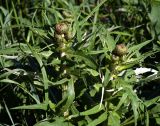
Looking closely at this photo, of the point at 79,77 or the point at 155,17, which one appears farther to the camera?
the point at 155,17

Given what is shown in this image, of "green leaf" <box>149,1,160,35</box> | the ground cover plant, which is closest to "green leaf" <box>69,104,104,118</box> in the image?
the ground cover plant

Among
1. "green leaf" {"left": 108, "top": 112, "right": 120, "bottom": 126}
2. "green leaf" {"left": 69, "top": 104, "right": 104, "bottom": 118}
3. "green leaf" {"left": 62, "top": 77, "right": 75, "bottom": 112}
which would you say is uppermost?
"green leaf" {"left": 62, "top": 77, "right": 75, "bottom": 112}

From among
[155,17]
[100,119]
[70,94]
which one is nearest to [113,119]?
[100,119]

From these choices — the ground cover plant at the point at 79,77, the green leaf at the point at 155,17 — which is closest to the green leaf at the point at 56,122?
the ground cover plant at the point at 79,77

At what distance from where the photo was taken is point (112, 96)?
65.2 inches

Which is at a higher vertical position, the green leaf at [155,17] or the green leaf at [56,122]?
the green leaf at [155,17]

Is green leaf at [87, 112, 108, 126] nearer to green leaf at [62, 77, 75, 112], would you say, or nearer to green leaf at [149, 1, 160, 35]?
green leaf at [62, 77, 75, 112]

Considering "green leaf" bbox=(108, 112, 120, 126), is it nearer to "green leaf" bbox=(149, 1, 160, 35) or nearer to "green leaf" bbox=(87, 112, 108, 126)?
"green leaf" bbox=(87, 112, 108, 126)

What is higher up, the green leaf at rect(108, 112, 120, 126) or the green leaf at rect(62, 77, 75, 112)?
the green leaf at rect(62, 77, 75, 112)

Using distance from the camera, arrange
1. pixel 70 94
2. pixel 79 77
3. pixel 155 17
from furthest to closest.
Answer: pixel 155 17, pixel 79 77, pixel 70 94

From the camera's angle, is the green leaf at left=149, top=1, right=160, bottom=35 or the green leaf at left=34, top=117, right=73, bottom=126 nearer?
the green leaf at left=34, top=117, right=73, bottom=126

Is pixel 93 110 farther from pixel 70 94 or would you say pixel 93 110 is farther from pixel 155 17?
pixel 155 17

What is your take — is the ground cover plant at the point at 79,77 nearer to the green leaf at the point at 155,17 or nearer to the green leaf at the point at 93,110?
the green leaf at the point at 93,110

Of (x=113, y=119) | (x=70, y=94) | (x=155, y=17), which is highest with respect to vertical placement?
(x=155, y=17)
